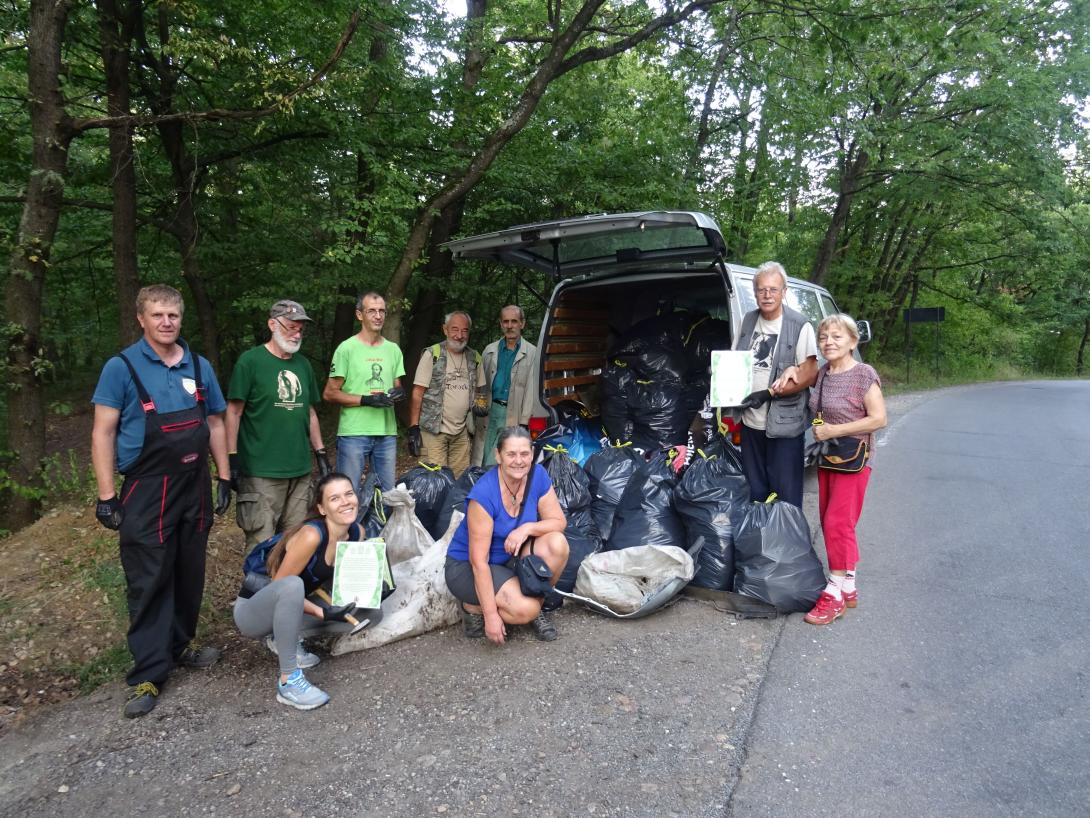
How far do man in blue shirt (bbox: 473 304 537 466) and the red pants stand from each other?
2.46 meters

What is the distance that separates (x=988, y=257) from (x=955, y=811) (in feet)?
77.9

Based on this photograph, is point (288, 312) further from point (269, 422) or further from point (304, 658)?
point (304, 658)

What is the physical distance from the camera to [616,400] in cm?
517

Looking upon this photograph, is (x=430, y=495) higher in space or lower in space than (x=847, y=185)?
lower

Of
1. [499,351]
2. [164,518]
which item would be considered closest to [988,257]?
[499,351]

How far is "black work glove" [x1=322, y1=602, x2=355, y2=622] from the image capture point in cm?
294

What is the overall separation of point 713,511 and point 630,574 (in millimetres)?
611

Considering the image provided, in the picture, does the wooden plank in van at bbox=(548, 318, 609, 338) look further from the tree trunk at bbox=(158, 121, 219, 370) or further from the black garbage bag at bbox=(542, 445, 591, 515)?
the tree trunk at bbox=(158, 121, 219, 370)

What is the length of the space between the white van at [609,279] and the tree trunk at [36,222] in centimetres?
280

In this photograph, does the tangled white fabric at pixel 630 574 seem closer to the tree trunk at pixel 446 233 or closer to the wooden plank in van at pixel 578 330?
the wooden plank in van at pixel 578 330

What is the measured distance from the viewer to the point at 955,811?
6.70 ft

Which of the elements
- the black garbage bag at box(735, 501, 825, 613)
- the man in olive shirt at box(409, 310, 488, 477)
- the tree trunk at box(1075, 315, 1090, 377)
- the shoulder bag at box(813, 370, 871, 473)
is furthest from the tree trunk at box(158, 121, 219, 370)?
the tree trunk at box(1075, 315, 1090, 377)

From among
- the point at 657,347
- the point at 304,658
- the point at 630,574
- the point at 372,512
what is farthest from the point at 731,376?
the point at 304,658

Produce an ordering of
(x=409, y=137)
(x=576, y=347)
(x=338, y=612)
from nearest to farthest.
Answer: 1. (x=338, y=612)
2. (x=576, y=347)
3. (x=409, y=137)
